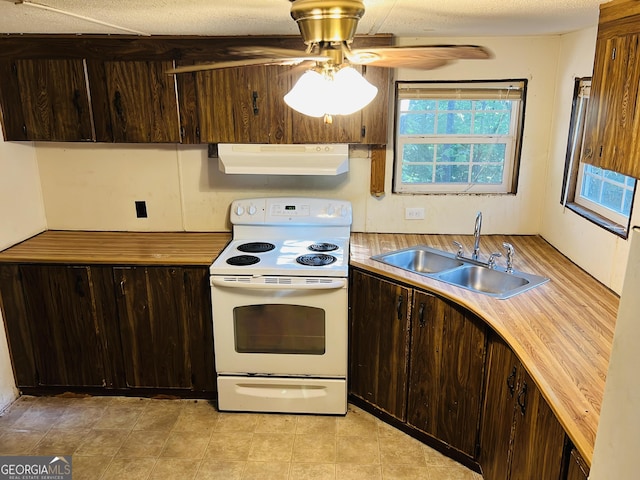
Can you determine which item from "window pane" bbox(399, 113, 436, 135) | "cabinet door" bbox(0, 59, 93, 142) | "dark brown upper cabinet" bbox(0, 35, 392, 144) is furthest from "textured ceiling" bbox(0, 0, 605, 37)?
"window pane" bbox(399, 113, 436, 135)

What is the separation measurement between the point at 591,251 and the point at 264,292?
5.69 feet

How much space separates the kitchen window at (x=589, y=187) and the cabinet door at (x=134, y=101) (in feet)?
7.57

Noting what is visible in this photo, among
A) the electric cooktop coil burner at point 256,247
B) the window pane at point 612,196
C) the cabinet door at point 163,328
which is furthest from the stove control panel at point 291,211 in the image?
the window pane at point 612,196

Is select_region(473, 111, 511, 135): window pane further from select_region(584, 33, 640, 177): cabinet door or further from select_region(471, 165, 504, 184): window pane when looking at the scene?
select_region(584, 33, 640, 177): cabinet door

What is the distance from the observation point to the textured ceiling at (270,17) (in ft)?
6.07

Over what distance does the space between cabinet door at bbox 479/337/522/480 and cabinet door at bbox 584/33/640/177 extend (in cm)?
85

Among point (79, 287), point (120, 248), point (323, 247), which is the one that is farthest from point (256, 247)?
point (79, 287)

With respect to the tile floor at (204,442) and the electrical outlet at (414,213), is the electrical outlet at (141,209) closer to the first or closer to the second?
the tile floor at (204,442)

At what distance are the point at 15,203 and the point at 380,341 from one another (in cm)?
242

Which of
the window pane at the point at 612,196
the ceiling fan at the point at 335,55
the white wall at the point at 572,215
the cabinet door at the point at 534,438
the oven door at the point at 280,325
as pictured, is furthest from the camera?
the oven door at the point at 280,325

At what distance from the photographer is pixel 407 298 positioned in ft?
8.39

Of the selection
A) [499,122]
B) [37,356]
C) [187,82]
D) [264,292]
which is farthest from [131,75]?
[499,122]

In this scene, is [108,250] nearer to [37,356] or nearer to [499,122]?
[37,356]

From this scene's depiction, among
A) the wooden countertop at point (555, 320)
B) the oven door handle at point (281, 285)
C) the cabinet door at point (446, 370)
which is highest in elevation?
the wooden countertop at point (555, 320)
